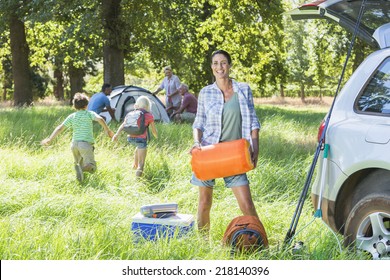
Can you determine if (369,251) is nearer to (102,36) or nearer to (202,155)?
(202,155)

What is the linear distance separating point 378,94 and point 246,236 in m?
1.46

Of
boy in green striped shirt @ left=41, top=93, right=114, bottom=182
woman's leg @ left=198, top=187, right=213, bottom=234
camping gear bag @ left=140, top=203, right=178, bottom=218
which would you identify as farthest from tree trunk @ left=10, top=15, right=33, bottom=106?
woman's leg @ left=198, top=187, right=213, bottom=234

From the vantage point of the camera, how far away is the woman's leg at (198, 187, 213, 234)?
18.6 ft

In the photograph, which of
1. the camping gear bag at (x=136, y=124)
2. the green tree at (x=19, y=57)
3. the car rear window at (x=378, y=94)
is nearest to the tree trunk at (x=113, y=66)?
the green tree at (x=19, y=57)

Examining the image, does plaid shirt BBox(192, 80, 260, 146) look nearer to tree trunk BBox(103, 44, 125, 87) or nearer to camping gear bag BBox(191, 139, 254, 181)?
camping gear bag BBox(191, 139, 254, 181)

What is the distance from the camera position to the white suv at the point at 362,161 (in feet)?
14.5

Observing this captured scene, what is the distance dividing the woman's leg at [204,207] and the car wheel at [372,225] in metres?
1.39

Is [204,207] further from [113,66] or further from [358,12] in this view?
[113,66]

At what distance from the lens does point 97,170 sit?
864 centimetres

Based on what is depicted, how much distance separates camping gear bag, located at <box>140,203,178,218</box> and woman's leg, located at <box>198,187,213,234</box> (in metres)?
0.29

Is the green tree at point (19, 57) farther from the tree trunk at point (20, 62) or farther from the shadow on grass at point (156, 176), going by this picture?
the shadow on grass at point (156, 176)

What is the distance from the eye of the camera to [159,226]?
5.63m
